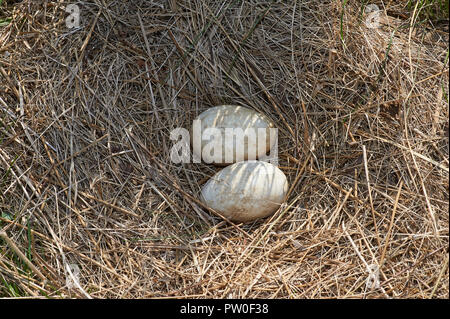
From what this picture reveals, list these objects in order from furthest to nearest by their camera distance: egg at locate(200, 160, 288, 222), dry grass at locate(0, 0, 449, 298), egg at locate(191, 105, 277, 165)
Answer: egg at locate(191, 105, 277, 165), egg at locate(200, 160, 288, 222), dry grass at locate(0, 0, 449, 298)

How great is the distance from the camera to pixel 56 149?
7.10 feet

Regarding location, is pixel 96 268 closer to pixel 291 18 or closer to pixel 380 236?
pixel 380 236

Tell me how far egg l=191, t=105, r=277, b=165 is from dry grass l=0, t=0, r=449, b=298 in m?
0.11

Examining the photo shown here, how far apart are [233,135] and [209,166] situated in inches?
8.6

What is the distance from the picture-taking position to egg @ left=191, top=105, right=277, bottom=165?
7.19 feet

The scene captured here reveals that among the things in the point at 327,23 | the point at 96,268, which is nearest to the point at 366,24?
the point at 327,23

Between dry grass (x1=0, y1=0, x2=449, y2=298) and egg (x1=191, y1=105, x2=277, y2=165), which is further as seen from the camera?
egg (x1=191, y1=105, x2=277, y2=165)

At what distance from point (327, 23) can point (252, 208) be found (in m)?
0.98

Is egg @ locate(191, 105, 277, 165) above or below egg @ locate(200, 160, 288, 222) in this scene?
above

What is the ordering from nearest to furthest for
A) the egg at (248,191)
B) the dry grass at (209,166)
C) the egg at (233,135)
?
1. the dry grass at (209,166)
2. the egg at (248,191)
3. the egg at (233,135)

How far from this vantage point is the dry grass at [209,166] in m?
1.91

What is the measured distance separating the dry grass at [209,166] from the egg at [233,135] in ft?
0.37

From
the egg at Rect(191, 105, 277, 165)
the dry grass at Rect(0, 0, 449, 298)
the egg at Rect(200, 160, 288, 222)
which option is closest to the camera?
the dry grass at Rect(0, 0, 449, 298)

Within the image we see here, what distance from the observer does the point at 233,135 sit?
219cm
